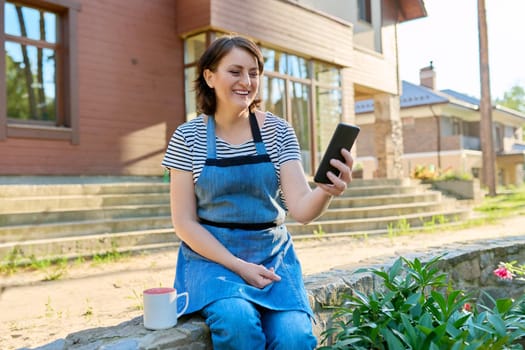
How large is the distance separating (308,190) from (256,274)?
41 centimetres

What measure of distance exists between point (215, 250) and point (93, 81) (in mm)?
6972

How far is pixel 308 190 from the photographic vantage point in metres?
2.09

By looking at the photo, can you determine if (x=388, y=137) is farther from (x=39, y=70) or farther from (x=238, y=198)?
(x=238, y=198)

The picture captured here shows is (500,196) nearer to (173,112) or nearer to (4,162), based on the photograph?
(173,112)

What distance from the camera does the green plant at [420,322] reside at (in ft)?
6.14

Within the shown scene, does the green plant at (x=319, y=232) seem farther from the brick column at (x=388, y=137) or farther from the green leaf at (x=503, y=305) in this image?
the brick column at (x=388, y=137)

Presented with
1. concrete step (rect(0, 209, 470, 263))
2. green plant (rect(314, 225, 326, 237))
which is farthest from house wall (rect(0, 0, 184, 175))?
green plant (rect(314, 225, 326, 237))

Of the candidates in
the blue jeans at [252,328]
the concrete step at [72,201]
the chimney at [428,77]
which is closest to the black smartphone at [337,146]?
the blue jeans at [252,328]

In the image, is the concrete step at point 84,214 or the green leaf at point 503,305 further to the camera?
the concrete step at point 84,214

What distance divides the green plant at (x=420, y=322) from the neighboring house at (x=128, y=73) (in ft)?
21.1

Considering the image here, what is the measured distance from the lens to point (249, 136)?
2.15 metres

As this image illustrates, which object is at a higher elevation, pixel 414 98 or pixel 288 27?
pixel 414 98

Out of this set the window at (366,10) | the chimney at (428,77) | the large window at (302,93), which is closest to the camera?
the large window at (302,93)

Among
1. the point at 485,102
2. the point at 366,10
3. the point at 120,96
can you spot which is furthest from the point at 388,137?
the point at 120,96
